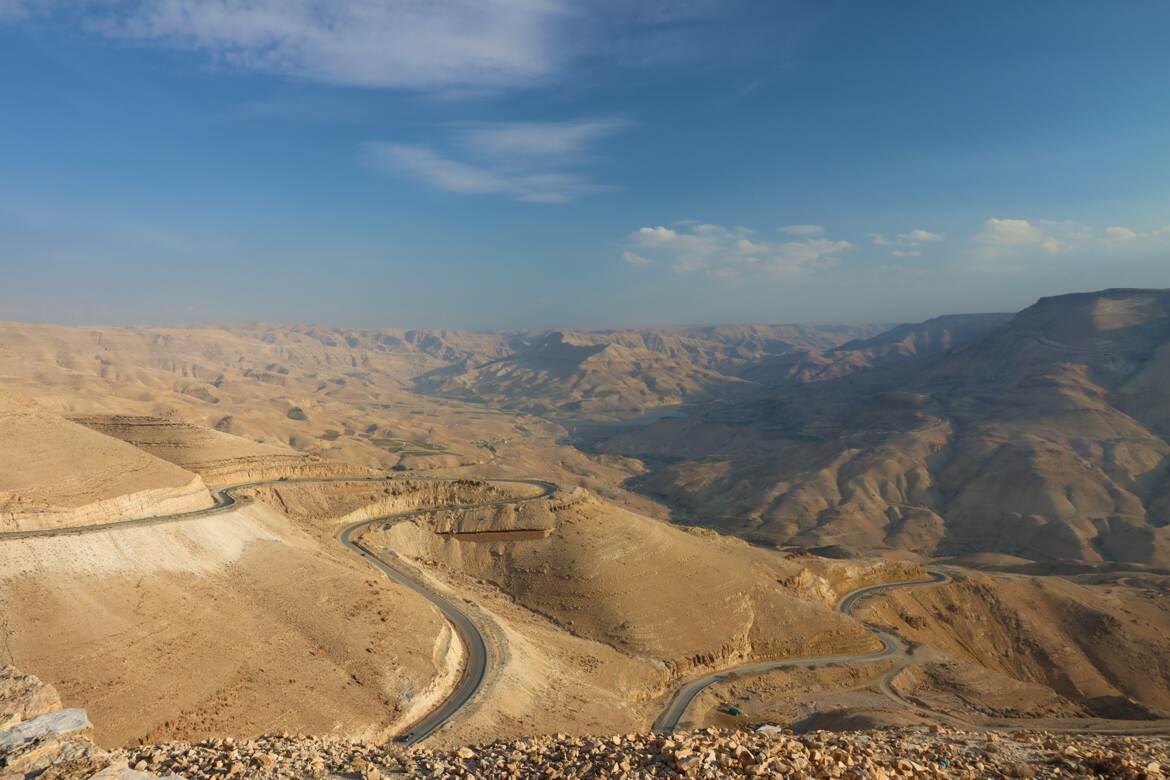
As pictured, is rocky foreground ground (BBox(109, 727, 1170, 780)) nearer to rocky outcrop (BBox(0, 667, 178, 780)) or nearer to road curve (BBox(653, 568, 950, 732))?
rocky outcrop (BBox(0, 667, 178, 780))

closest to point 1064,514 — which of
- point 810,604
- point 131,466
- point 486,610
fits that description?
point 810,604

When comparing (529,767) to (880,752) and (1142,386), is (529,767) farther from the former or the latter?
(1142,386)

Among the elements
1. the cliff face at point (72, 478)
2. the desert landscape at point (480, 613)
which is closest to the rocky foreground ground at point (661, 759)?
the desert landscape at point (480, 613)

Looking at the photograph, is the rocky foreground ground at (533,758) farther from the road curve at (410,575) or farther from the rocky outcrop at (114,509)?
the rocky outcrop at (114,509)

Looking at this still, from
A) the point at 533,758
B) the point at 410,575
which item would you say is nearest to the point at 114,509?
the point at 410,575

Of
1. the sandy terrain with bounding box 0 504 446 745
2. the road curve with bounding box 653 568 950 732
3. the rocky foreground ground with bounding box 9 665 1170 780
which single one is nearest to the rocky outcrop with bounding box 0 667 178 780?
the rocky foreground ground with bounding box 9 665 1170 780

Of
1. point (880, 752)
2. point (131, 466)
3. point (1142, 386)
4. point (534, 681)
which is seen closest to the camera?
point (880, 752)
